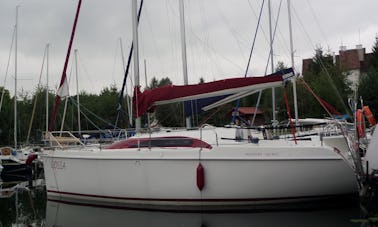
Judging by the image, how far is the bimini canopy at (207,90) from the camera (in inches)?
461

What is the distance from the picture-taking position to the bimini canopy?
38.4 ft

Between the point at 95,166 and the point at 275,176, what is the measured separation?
15.7 feet

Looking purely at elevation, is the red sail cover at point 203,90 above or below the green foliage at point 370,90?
below

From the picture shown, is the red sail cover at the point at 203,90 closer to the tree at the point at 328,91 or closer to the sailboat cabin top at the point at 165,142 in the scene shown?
the sailboat cabin top at the point at 165,142

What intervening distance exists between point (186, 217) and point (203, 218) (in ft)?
1.39

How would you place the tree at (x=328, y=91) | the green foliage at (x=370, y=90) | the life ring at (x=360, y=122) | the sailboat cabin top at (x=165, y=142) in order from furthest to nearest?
the tree at (x=328, y=91), the green foliage at (x=370, y=90), the life ring at (x=360, y=122), the sailboat cabin top at (x=165, y=142)

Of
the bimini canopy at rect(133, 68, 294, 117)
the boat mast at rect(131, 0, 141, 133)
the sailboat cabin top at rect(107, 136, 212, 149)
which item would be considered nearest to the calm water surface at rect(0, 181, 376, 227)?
the sailboat cabin top at rect(107, 136, 212, 149)

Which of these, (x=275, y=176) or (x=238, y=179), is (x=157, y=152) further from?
(x=275, y=176)

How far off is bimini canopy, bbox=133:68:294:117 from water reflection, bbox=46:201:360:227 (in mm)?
2977

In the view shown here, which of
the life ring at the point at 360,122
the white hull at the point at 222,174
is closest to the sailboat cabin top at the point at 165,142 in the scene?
the white hull at the point at 222,174

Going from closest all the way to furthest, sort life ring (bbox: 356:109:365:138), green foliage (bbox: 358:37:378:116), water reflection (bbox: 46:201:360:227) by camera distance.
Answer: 1. water reflection (bbox: 46:201:360:227)
2. life ring (bbox: 356:109:365:138)
3. green foliage (bbox: 358:37:378:116)

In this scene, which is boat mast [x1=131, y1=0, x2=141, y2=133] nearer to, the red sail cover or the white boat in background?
the red sail cover

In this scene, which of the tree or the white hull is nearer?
the white hull

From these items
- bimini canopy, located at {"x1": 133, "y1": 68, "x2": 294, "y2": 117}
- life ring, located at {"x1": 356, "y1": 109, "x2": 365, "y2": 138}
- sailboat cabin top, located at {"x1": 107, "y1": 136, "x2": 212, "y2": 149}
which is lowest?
sailboat cabin top, located at {"x1": 107, "y1": 136, "x2": 212, "y2": 149}
